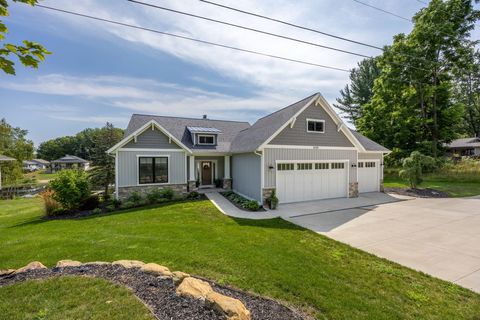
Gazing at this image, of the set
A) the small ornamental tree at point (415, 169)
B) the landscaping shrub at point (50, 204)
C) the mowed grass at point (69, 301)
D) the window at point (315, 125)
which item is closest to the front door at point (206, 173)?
the window at point (315, 125)

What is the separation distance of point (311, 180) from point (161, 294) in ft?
34.9

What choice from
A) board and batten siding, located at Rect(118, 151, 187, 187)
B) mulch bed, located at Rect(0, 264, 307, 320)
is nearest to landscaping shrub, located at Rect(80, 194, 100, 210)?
board and batten siding, located at Rect(118, 151, 187, 187)

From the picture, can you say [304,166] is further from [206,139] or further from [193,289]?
[193,289]

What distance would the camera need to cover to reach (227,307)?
9.32 feet

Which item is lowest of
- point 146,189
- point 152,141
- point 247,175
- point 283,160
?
point 146,189

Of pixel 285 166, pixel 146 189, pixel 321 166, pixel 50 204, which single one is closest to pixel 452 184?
pixel 321 166

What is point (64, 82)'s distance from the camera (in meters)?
11.1

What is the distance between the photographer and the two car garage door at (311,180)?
11.8 m

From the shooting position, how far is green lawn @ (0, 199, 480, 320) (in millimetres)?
3713

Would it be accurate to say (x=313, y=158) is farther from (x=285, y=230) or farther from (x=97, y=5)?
(x=97, y=5)

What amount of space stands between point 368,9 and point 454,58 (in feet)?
75.0

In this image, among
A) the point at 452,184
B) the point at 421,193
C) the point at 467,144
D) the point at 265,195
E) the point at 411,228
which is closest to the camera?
the point at 411,228

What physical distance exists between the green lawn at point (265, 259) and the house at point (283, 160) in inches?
143

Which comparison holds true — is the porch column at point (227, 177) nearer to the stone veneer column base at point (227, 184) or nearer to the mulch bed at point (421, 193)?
the stone veneer column base at point (227, 184)
